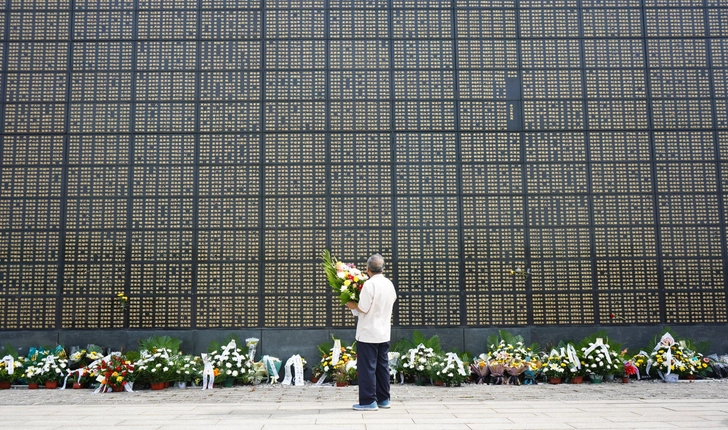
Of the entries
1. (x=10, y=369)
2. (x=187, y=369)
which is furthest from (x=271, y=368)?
(x=10, y=369)

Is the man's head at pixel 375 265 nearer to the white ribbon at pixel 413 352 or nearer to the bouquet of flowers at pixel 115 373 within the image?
the white ribbon at pixel 413 352

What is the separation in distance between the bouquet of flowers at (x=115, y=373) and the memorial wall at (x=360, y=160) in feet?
5.60

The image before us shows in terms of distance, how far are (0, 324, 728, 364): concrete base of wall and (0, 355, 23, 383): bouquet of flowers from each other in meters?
0.81

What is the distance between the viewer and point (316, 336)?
1382 cm

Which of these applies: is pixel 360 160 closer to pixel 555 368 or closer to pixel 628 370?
pixel 555 368

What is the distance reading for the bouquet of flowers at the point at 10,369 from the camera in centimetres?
1262

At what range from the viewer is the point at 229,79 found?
14711mm

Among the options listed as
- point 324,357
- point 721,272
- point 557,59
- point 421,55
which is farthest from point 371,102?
point 721,272

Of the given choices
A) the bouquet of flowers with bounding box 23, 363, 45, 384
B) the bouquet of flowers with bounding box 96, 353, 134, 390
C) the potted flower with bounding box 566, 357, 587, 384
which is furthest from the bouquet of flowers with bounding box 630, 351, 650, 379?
the bouquet of flowers with bounding box 23, 363, 45, 384

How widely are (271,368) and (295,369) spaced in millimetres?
535

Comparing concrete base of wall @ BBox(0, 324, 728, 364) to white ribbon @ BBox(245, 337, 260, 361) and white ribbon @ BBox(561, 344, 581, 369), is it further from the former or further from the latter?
white ribbon @ BBox(561, 344, 581, 369)

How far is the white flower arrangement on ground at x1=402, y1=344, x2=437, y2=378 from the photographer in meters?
12.5

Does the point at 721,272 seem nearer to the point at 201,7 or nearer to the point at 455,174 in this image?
the point at 455,174

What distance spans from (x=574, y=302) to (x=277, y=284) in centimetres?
681
